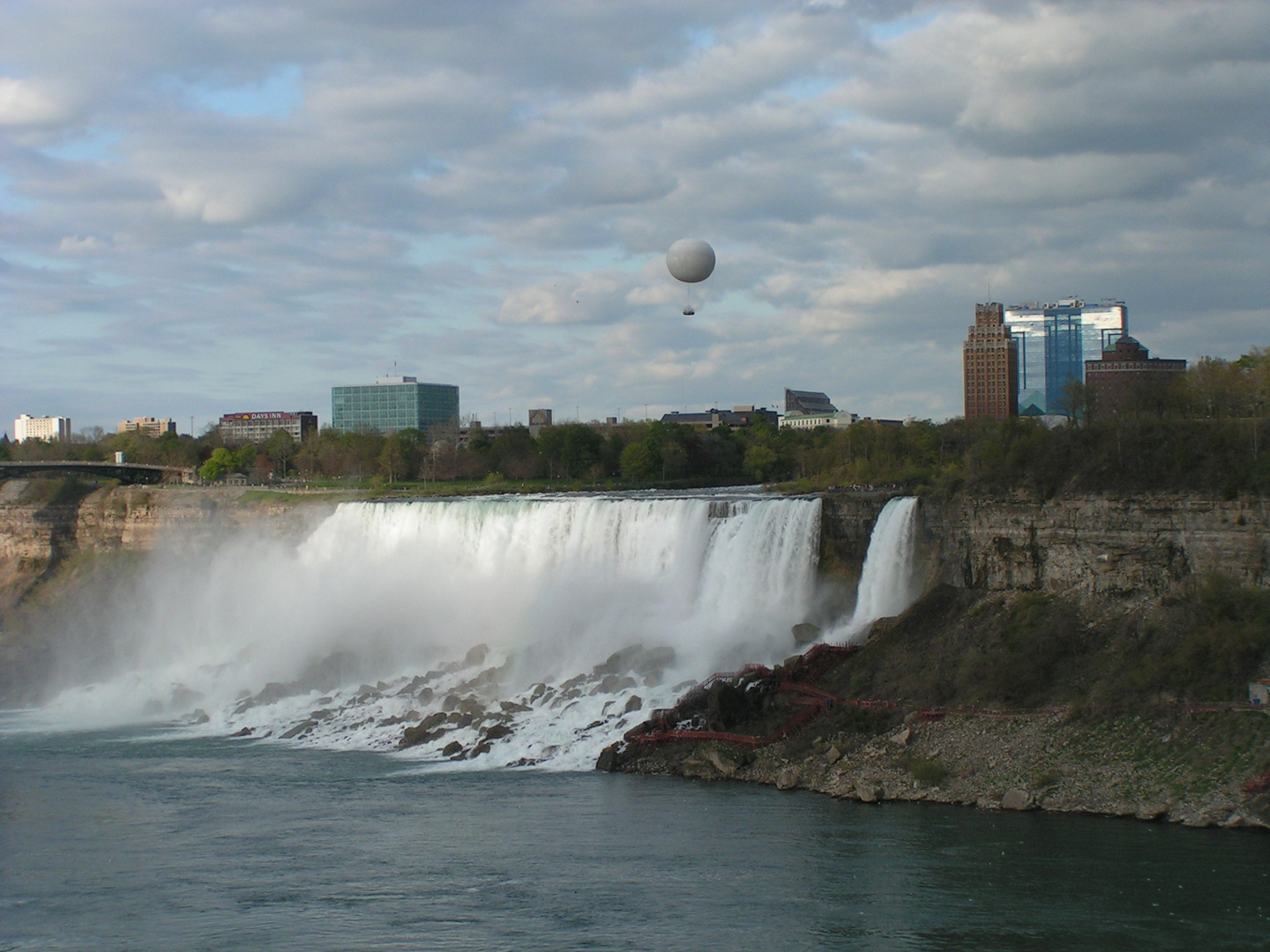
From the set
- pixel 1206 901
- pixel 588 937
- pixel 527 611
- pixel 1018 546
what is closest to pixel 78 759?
pixel 527 611

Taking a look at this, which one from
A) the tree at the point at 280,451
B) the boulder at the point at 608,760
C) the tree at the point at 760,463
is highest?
the tree at the point at 280,451

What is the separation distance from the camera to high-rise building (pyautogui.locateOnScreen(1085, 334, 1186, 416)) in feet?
188

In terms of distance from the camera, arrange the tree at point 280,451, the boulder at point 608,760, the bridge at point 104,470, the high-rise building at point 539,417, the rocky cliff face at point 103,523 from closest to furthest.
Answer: the boulder at point 608,760
the rocky cliff face at point 103,523
the bridge at point 104,470
the tree at point 280,451
the high-rise building at point 539,417

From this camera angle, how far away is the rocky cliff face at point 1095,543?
29250mm

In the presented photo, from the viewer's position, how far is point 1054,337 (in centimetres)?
15912

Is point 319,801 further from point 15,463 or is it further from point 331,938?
point 15,463

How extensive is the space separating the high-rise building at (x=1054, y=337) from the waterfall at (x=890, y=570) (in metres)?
120

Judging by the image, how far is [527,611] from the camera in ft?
139

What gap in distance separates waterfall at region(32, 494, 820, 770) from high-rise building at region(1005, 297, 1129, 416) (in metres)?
115

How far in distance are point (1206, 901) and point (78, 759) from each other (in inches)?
1161

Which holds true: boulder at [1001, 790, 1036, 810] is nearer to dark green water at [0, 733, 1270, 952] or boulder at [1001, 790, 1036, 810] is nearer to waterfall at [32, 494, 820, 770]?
dark green water at [0, 733, 1270, 952]

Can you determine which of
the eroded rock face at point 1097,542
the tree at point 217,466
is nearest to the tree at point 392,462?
the tree at point 217,466

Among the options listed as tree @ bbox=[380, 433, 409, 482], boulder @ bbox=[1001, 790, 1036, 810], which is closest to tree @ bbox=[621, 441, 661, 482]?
tree @ bbox=[380, 433, 409, 482]

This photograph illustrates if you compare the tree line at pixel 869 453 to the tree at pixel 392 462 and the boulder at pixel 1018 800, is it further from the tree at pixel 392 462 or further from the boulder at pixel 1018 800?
the boulder at pixel 1018 800
